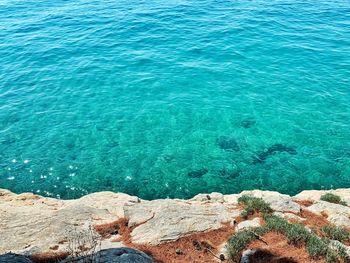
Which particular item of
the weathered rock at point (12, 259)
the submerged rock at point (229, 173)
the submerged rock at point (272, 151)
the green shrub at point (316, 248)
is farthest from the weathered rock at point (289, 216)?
the weathered rock at point (12, 259)

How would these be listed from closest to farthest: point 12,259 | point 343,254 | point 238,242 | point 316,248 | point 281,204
→ point 12,259
point 343,254
point 316,248
point 238,242
point 281,204

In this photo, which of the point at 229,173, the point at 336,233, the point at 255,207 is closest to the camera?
the point at 336,233

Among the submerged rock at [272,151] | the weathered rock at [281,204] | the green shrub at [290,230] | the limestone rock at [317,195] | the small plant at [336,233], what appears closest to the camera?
the green shrub at [290,230]

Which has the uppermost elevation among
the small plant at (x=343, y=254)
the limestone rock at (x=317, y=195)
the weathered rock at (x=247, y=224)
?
the small plant at (x=343, y=254)

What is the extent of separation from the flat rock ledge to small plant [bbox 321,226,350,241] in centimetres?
132

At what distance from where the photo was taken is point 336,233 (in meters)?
13.8

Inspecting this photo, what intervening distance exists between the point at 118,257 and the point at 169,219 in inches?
172

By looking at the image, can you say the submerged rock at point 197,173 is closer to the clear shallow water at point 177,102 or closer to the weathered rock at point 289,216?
the clear shallow water at point 177,102

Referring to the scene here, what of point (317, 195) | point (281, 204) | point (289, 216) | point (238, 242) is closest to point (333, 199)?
point (317, 195)

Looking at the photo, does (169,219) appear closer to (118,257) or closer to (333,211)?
(118,257)

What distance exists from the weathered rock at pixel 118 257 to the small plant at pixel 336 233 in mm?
6873

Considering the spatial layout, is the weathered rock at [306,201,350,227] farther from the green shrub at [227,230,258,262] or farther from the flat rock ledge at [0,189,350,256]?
the green shrub at [227,230,258,262]

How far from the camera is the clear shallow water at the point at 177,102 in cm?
2280

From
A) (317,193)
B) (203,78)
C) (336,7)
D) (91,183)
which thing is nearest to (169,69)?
(203,78)
